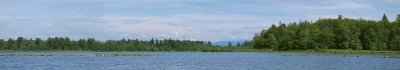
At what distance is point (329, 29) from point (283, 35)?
17.3 meters

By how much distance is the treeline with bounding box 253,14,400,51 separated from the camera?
158 meters

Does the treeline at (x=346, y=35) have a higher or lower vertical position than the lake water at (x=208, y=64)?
higher

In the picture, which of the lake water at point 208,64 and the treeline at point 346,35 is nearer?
the lake water at point 208,64

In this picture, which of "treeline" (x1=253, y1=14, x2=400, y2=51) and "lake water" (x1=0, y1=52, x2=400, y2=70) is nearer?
"lake water" (x1=0, y1=52, x2=400, y2=70)

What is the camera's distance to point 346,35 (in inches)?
6225

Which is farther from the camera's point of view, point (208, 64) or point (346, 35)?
point (346, 35)

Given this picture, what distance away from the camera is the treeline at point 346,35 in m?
158

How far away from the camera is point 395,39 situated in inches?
5989

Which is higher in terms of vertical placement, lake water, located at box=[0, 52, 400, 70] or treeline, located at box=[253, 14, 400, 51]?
treeline, located at box=[253, 14, 400, 51]

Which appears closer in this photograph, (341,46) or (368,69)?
(368,69)

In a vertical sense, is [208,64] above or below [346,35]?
below

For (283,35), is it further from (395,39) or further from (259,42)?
(395,39)

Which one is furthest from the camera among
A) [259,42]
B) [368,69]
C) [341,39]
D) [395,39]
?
[259,42]

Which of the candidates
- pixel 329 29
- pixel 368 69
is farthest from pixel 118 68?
pixel 329 29
